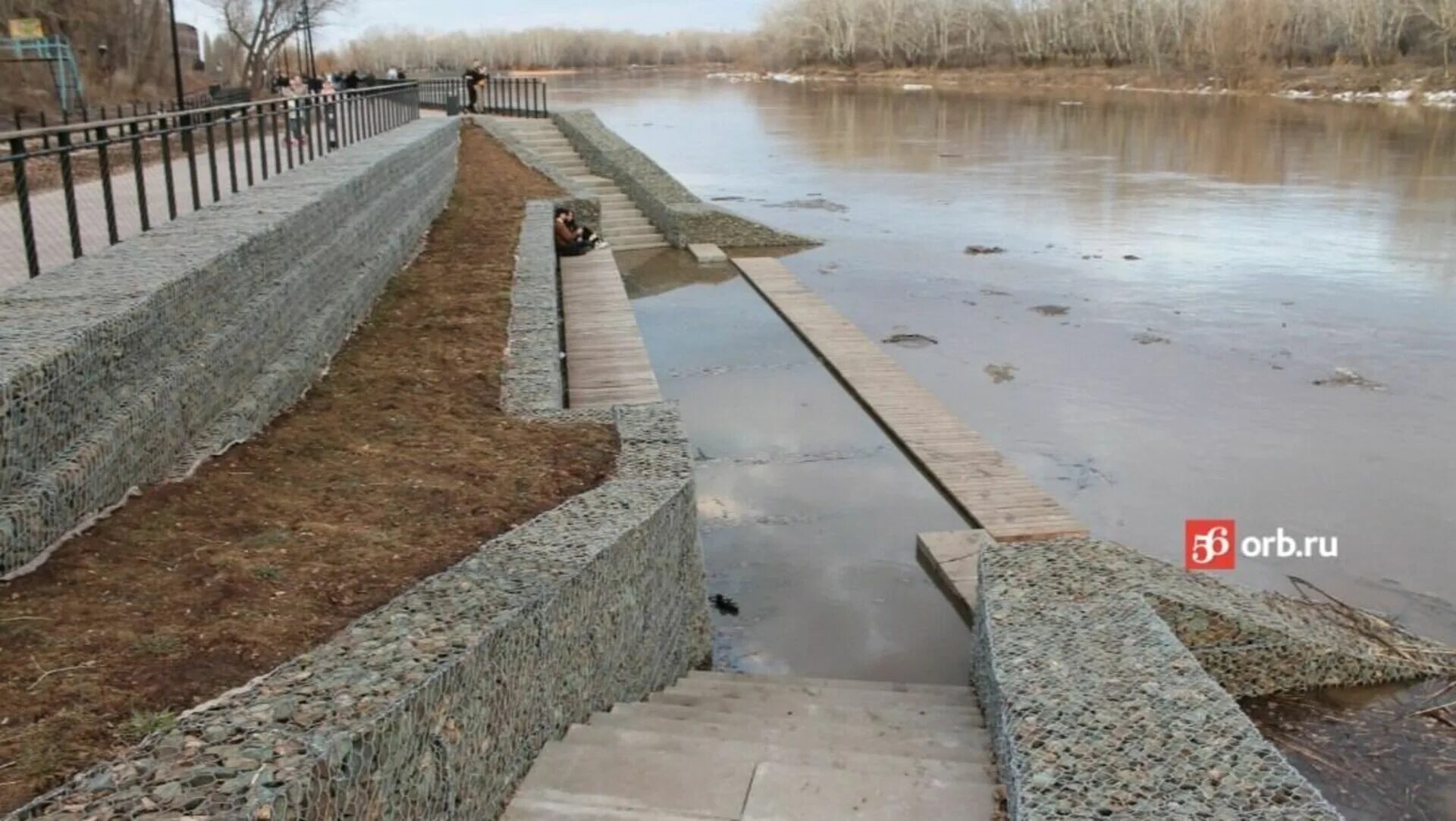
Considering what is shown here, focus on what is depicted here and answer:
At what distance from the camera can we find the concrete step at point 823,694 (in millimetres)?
5094

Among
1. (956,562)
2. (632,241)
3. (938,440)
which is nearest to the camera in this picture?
(956,562)

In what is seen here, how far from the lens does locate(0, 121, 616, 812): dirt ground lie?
3135 mm

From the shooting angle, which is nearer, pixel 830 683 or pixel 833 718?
pixel 833 718

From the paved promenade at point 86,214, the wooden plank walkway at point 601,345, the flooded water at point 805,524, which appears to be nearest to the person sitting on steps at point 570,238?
the wooden plank walkway at point 601,345

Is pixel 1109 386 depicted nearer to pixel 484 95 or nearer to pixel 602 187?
pixel 602 187

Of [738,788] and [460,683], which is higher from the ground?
[460,683]

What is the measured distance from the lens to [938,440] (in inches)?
354

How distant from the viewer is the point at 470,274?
11328 millimetres

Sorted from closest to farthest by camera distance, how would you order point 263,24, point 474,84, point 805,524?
point 805,524, point 474,84, point 263,24

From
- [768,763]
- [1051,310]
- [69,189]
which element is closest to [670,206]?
[1051,310]

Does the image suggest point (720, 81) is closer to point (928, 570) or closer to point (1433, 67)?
point (1433, 67)

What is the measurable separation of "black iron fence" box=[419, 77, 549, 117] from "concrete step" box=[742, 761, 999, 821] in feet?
83.9

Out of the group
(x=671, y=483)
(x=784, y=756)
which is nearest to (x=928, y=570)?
(x=671, y=483)

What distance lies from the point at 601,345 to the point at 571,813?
7.29 metres
